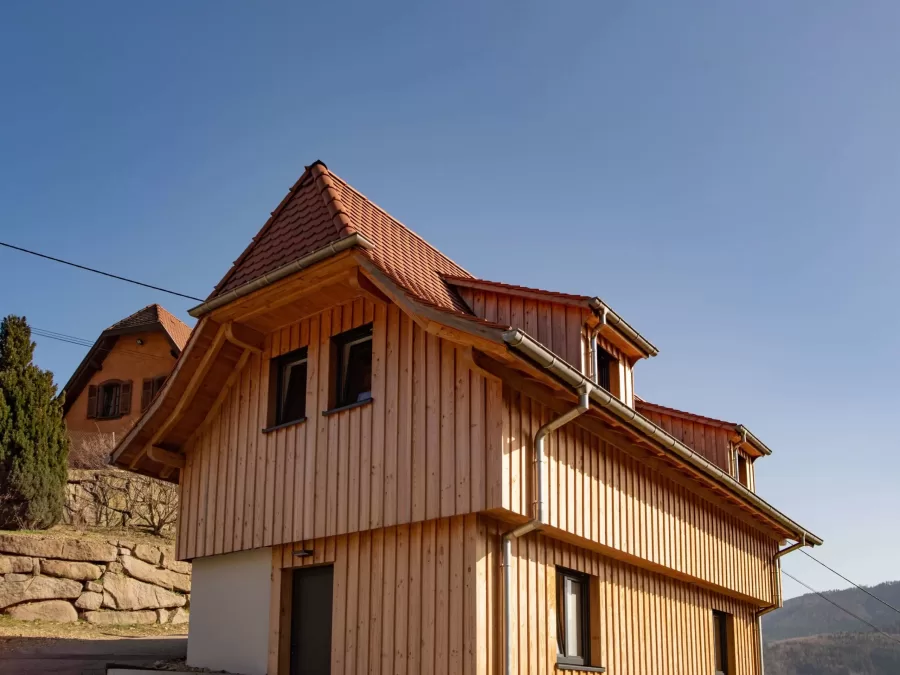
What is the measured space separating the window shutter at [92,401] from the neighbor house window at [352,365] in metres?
25.6

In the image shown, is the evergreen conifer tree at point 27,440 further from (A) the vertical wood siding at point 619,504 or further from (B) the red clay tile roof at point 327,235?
(A) the vertical wood siding at point 619,504

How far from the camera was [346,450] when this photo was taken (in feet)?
40.6

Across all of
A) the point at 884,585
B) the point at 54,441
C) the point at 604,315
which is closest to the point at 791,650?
the point at 884,585

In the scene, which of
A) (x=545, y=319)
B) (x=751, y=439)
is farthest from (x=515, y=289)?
(x=751, y=439)

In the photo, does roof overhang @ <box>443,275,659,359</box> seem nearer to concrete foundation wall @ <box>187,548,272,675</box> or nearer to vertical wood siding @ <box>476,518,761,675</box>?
vertical wood siding @ <box>476,518,761,675</box>

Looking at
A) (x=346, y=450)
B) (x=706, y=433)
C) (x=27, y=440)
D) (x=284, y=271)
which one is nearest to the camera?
(x=284, y=271)

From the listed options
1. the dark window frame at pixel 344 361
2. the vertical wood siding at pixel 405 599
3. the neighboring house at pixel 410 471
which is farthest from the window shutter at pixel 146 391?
the vertical wood siding at pixel 405 599

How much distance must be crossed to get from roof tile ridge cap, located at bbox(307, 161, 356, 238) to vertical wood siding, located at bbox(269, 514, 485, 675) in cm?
371

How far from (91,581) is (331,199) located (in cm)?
1311

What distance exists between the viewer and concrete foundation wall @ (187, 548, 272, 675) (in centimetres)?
1316

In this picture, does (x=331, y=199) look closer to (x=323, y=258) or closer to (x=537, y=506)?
(x=323, y=258)

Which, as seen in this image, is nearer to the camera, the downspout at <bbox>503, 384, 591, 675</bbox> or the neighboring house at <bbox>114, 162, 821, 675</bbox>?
the downspout at <bbox>503, 384, 591, 675</bbox>

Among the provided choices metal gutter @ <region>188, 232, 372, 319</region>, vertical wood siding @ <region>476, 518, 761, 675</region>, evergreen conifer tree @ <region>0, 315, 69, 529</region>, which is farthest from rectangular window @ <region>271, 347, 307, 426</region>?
evergreen conifer tree @ <region>0, 315, 69, 529</region>

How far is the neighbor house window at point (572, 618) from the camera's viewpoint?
12.3m
